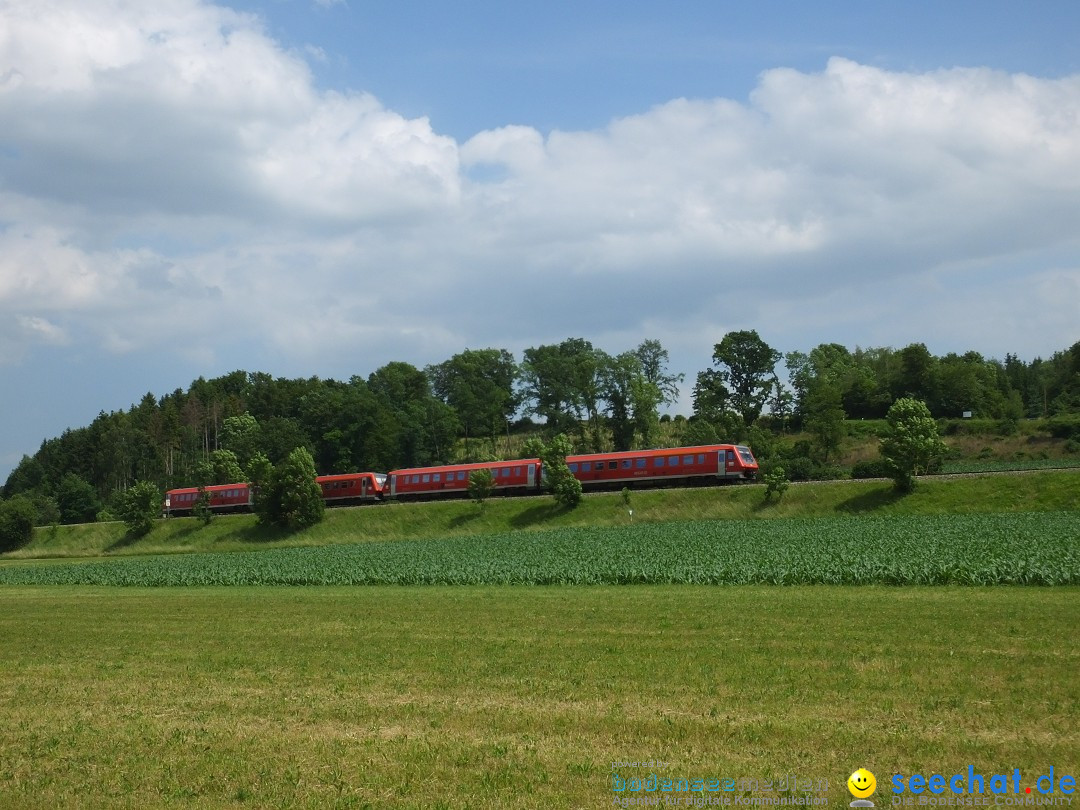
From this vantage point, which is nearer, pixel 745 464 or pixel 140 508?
pixel 745 464

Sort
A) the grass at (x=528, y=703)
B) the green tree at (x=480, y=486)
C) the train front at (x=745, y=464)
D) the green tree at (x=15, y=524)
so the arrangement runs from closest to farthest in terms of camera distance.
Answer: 1. the grass at (x=528, y=703)
2. the train front at (x=745, y=464)
3. the green tree at (x=480, y=486)
4. the green tree at (x=15, y=524)

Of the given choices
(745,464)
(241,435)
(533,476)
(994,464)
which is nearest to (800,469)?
(745,464)

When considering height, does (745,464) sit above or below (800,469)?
above

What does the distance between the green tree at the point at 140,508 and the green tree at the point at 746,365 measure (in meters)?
67.6

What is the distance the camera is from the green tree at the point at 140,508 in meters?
78.1

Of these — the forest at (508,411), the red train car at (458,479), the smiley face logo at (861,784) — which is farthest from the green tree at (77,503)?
the smiley face logo at (861,784)

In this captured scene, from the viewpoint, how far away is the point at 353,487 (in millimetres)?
79938

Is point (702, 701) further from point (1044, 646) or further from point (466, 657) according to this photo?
point (1044, 646)

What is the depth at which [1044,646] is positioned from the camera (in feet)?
47.4

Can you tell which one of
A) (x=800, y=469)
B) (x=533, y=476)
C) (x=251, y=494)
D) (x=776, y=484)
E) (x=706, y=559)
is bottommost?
(x=706, y=559)

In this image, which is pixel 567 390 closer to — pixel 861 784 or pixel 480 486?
pixel 480 486

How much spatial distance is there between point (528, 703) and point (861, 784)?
4.79m

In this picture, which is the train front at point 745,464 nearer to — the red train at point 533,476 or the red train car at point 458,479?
the red train at point 533,476

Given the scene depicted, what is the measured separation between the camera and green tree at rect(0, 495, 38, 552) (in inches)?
3221
